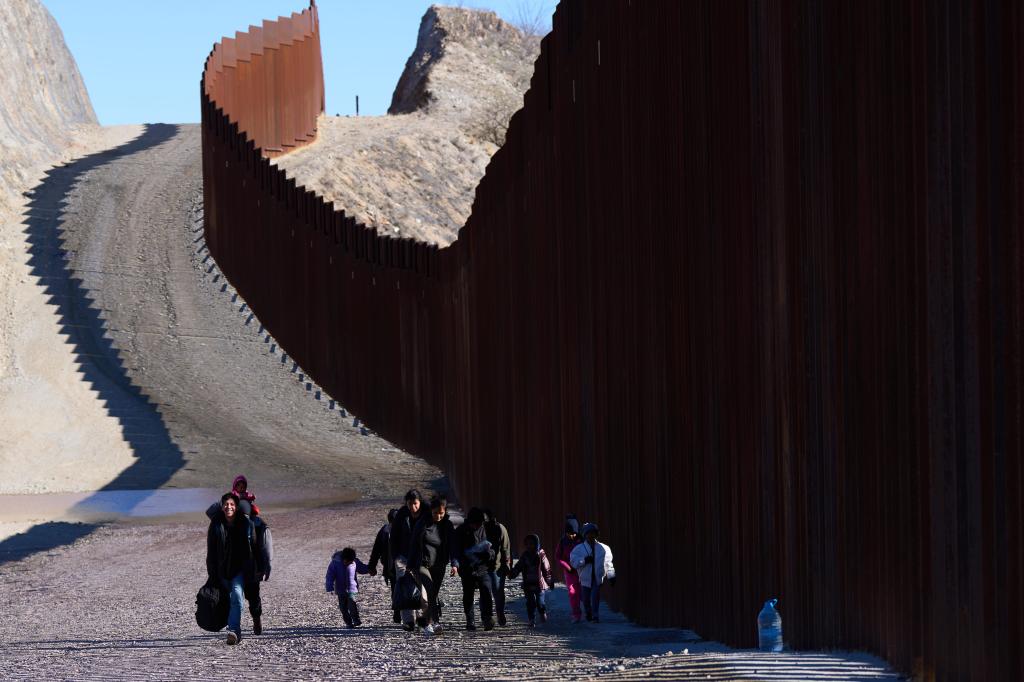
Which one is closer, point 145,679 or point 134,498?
point 145,679

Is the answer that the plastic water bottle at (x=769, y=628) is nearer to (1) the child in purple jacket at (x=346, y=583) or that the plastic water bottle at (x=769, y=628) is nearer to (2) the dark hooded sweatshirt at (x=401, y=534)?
(2) the dark hooded sweatshirt at (x=401, y=534)

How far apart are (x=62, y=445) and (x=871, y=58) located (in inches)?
1022

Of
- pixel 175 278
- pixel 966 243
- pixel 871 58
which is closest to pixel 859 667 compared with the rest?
pixel 966 243

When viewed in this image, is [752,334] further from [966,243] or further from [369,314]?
[369,314]

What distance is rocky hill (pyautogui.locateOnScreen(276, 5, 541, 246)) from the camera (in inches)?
2603

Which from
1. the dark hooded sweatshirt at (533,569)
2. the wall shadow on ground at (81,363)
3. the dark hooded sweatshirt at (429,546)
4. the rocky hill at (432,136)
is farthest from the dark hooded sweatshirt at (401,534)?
the rocky hill at (432,136)

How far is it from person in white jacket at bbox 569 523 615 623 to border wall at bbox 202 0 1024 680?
0.22m

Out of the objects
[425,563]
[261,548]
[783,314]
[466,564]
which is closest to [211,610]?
[261,548]

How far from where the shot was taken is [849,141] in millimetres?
7863

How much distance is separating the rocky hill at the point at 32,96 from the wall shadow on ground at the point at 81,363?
120cm

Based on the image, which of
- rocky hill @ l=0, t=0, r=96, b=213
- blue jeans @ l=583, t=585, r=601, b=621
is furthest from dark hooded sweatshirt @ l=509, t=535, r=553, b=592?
rocky hill @ l=0, t=0, r=96, b=213

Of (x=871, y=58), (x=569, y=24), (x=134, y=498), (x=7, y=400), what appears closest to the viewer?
(x=871, y=58)

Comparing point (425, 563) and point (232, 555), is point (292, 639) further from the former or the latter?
point (425, 563)

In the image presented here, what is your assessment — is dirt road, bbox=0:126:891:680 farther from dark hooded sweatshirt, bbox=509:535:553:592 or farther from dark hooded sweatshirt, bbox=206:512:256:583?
dark hooded sweatshirt, bbox=206:512:256:583
